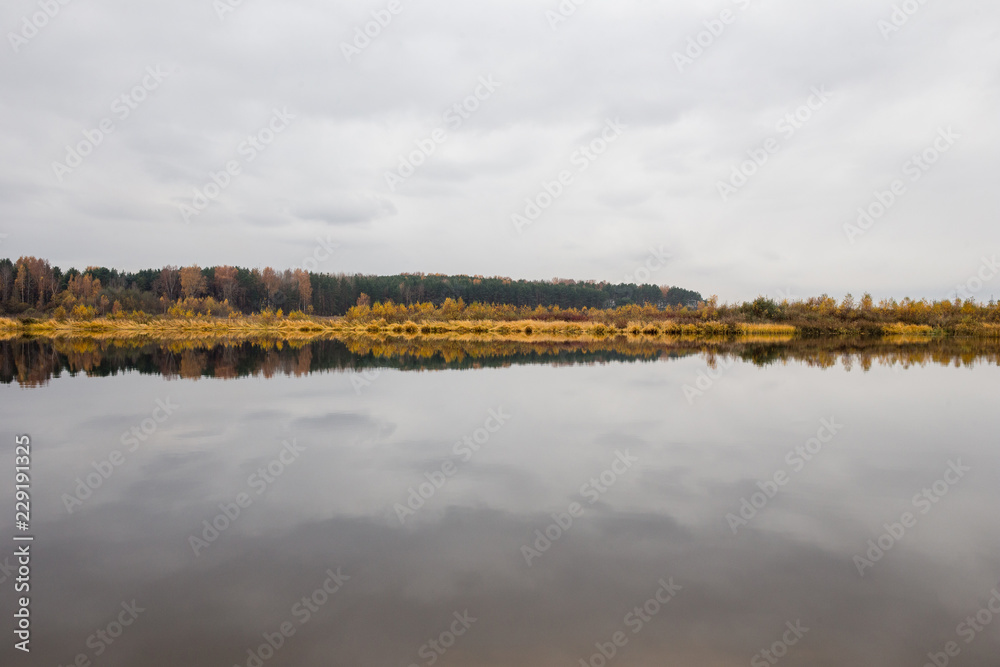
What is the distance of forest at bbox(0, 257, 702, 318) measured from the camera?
66.4 m

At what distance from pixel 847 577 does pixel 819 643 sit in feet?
2.69

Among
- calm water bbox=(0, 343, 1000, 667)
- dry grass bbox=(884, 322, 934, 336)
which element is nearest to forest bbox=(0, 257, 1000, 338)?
dry grass bbox=(884, 322, 934, 336)

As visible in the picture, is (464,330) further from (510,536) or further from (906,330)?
(510,536)

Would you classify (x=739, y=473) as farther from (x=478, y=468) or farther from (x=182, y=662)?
(x=182, y=662)

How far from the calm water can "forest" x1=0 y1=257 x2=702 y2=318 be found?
55.2 metres

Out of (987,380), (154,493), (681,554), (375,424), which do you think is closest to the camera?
(681,554)

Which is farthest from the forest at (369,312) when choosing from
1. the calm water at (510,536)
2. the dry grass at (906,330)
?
the calm water at (510,536)

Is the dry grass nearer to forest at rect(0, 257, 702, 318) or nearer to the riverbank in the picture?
the riverbank

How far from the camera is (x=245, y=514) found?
4.29 m

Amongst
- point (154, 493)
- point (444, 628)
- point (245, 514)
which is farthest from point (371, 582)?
point (154, 493)

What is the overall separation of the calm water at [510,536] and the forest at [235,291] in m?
55.2

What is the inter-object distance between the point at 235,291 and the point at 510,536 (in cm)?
9074

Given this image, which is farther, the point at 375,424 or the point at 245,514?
the point at 375,424

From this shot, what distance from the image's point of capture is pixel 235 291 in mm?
84688
